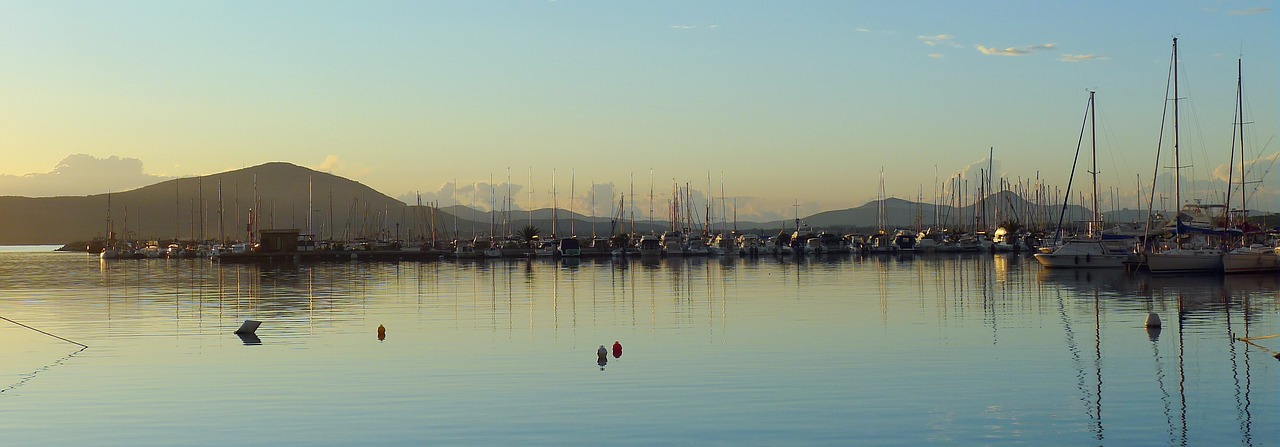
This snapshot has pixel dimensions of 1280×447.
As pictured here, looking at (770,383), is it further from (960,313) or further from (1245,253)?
(1245,253)

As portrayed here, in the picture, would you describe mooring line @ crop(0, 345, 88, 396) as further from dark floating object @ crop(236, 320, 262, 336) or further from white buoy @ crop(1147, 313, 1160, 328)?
white buoy @ crop(1147, 313, 1160, 328)

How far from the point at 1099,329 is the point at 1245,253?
127 feet

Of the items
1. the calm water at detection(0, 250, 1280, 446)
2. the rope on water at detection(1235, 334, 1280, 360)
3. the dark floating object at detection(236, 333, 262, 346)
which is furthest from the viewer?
the dark floating object at detection(236, 333, 262, 346)

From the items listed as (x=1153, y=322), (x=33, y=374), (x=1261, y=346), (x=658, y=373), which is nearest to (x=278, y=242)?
(x=33, y=374)

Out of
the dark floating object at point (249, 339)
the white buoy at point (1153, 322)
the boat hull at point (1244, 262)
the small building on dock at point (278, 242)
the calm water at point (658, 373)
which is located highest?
the small building on dock at point (278, 242)

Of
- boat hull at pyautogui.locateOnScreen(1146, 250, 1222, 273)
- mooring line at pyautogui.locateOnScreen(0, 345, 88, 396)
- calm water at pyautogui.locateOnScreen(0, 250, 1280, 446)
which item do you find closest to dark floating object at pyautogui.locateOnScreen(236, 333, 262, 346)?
calm water at pyautogui.locateOnScreen(0, 250, 1280, 446)

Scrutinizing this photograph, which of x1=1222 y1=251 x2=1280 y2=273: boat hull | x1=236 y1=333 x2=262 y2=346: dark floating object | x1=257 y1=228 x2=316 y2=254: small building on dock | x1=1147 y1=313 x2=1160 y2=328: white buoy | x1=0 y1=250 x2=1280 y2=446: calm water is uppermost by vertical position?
x1=257 y1=228 x2=316 y2=254: small building on dock

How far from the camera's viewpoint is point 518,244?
16275 centimetres

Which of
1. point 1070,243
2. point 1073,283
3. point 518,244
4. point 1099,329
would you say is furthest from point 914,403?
point 518,244

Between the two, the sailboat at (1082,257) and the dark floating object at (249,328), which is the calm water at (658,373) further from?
the sailboat at (1082,257)

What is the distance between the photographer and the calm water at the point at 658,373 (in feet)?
68.4

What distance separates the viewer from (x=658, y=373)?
1107 inches

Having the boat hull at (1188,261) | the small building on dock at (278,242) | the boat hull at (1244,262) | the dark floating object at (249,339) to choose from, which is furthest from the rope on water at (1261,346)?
the small building on dock at (278,242)

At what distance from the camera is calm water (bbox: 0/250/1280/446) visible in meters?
20.8
